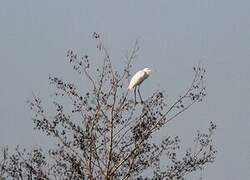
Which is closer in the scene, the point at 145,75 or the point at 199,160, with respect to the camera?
the point at 199,160

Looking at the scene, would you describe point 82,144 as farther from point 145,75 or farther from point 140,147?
point 145,75

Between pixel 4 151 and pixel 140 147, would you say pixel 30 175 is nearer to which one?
pixel 140 147

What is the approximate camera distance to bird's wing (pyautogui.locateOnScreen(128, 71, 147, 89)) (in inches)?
509

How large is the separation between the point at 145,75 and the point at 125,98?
1.50 m

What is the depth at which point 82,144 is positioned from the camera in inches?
493

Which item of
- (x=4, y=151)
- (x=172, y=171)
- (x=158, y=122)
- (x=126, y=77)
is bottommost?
(x=172, y=171)

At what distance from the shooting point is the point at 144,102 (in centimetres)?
1239

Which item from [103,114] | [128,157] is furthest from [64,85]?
[128,157]

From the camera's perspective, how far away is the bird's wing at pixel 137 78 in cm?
1294

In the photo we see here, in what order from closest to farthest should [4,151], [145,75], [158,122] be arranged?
[158,122] → [145,75] → [4,151]

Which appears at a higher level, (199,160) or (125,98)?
(125,98)

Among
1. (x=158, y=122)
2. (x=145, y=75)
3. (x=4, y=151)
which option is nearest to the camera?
(x=158, y=122)

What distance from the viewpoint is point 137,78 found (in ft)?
44.0

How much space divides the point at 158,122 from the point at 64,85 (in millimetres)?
1953
